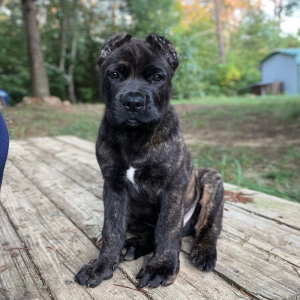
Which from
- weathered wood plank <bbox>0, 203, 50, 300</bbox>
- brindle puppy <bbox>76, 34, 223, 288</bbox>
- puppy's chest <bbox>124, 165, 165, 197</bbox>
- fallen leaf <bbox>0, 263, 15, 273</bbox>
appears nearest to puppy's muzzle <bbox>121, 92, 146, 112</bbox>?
brindle puppy <bbox>76, 34, 223, 288</bbox>

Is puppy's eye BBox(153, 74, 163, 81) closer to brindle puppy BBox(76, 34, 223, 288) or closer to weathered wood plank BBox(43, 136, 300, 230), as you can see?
brindle puppy BBox(76, 34, 223, 288)

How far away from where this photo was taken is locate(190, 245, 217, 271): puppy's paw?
2055 mm

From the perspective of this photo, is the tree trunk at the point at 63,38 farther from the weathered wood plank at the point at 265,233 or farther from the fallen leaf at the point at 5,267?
the fallen leaf at the point at 5,267

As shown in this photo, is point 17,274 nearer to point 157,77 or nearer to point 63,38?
point 157,77

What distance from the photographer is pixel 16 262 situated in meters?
2.13

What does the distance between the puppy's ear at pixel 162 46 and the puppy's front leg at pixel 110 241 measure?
988mm

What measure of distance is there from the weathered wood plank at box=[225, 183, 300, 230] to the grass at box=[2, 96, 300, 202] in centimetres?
71

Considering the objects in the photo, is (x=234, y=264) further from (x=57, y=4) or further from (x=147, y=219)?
(x=57, y=4)

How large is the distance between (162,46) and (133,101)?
1.88 feet

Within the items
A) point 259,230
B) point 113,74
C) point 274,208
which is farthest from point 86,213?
point 274,208

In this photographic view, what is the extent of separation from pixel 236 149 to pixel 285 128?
2460mm

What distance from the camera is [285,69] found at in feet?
84.9

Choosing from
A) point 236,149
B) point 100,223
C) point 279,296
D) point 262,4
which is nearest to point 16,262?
point 100,223

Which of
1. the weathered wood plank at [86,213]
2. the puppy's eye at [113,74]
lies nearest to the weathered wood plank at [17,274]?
the weathered wood plank at [86,213]
